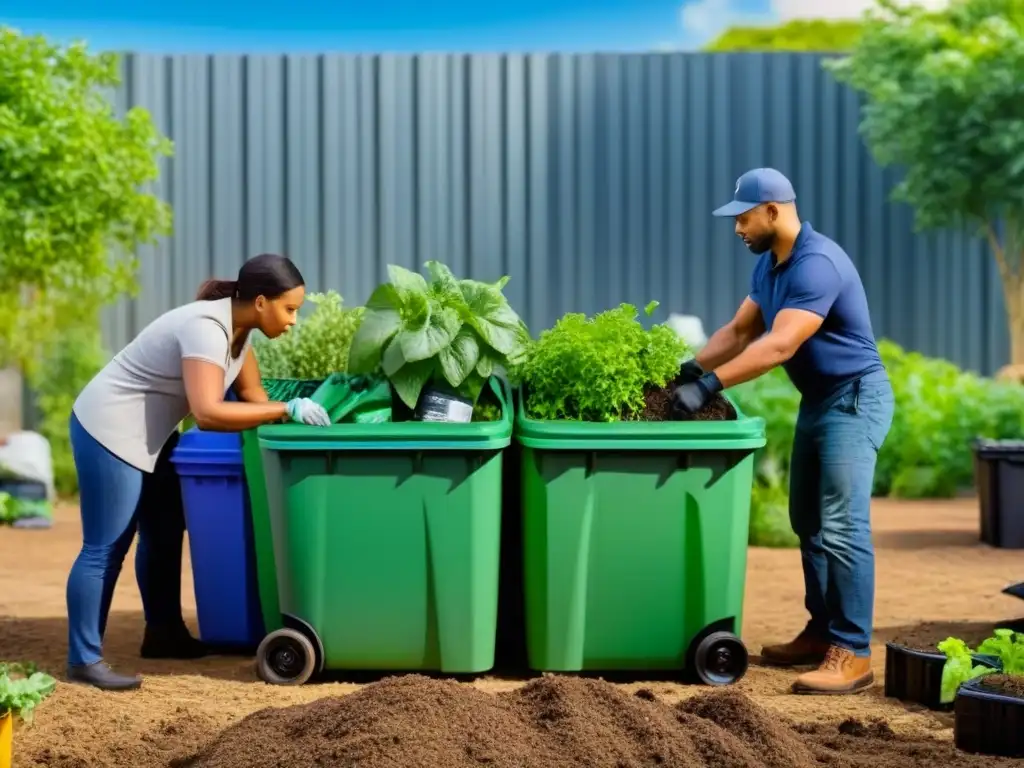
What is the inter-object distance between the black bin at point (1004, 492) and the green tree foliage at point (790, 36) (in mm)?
21002

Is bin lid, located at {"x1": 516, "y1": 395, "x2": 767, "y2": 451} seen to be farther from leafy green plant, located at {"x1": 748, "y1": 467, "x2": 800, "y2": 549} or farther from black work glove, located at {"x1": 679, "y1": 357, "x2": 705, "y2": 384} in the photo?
leafy green plant, located at {"x1": 748, "y1": 467, "x2": 800, "y2": 549}

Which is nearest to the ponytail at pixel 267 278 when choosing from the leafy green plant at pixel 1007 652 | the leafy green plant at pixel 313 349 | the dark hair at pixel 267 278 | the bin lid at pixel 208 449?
the dark hair at pixel 267 278

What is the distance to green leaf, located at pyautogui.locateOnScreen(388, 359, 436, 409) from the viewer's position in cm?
536


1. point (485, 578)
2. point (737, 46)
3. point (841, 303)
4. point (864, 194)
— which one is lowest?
point (485, 578)

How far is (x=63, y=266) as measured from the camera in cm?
1023

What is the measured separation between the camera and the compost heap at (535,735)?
3906 millimetres

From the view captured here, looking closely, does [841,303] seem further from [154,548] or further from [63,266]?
[63,266]

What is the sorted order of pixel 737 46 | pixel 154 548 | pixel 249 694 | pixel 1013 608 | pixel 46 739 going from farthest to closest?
pixel 737 46 < pixel 1013 608 < pixel 154 548 < pixel 249 694 < pixel 46 739

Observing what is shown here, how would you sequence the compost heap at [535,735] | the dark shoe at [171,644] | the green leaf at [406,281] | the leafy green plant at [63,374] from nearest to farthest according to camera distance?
the compost heap at [535,735]
the green leaf at [406,281]
the dark shoe at [171,644]
the leafy green plant at [63,374]

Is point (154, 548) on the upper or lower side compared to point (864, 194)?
lower

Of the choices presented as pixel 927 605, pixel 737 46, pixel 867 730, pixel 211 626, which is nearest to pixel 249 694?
pixel 211 626

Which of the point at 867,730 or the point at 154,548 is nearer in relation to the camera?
the point at 867,730

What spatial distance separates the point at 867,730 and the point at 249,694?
2048mm

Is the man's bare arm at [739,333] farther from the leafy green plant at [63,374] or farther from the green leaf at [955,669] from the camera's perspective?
the leafy green plant at [63,374]
